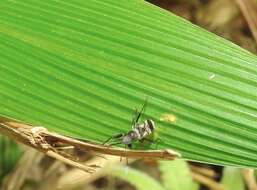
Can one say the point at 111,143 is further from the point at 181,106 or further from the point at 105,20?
the point at 105,20

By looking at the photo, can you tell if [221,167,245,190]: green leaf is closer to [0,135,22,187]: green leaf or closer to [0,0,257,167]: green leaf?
[0,0,257,167]: green leaf

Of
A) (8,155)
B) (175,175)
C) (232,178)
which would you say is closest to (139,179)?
(175,175)

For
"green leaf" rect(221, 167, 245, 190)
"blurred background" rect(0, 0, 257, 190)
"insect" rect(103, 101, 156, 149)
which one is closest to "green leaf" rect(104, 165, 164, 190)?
"blurred background" rect(0, 0, 257, 190)

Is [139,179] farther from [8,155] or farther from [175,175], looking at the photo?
[8,155]

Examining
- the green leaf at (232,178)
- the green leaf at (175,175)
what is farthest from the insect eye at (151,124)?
the green leaf at (232,178)

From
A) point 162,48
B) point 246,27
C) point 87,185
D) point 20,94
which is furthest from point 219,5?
point 20,94

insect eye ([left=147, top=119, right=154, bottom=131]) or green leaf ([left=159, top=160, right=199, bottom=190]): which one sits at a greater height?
insect eye ([left=147, top=119, right=154, bottom=131])
